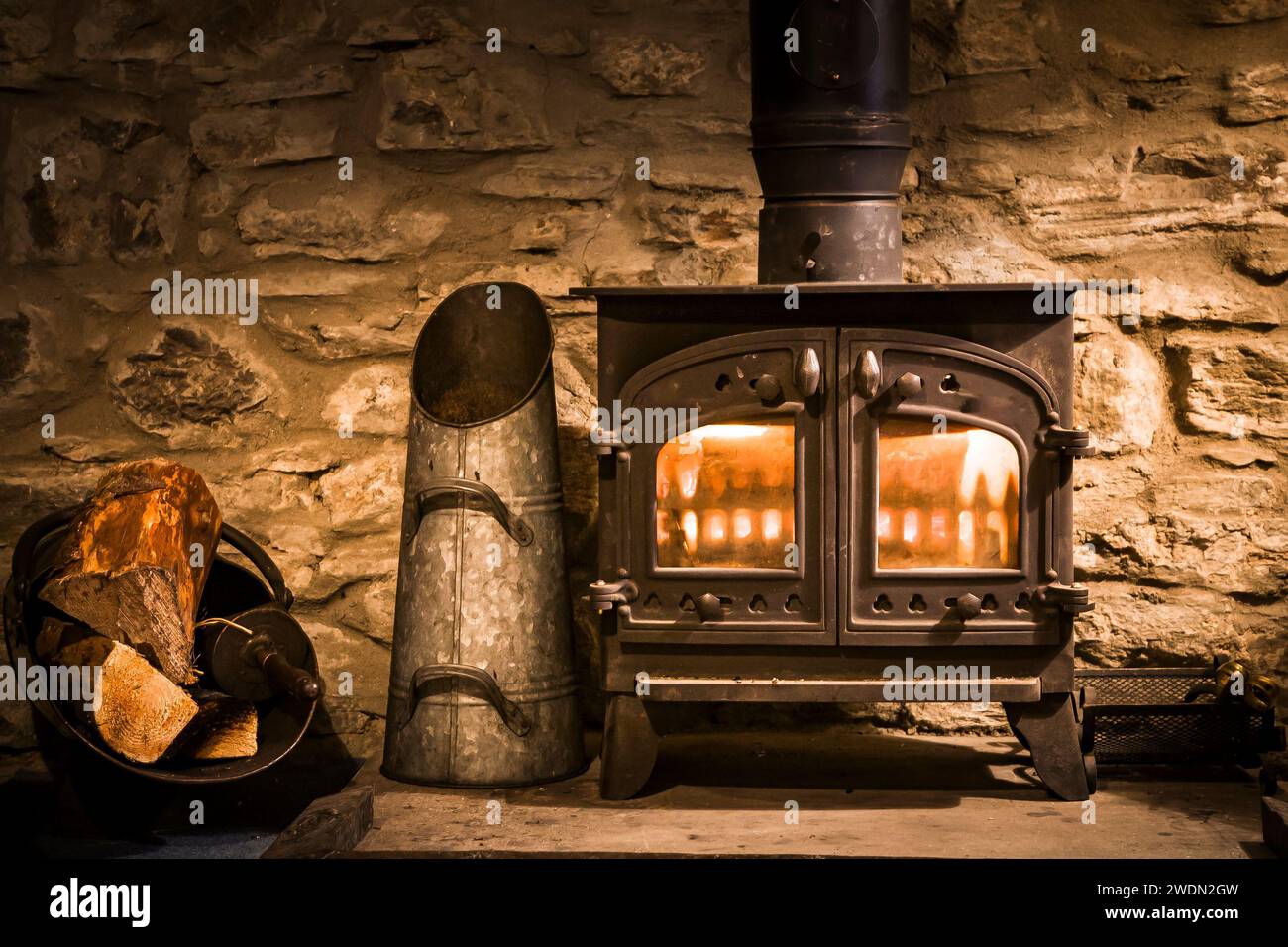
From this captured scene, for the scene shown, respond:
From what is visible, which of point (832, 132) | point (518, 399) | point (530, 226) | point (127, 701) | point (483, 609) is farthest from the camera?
point (530, 226)

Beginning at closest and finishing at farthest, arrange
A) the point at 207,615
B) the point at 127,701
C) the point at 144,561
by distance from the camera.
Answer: the point at 127,701
the point at 144,561
the point at 207,615

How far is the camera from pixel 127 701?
2.52 m

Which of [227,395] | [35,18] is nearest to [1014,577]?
[227,395]

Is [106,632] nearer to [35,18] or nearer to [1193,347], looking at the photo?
[35,18]

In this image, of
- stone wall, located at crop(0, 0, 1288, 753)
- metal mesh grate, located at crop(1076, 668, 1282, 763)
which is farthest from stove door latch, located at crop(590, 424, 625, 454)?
metal mesh grate, located at crop(1076, 668, 1282, 763)

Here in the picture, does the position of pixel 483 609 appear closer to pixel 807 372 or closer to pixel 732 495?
pixel 732 495

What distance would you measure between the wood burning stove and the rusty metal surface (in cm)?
24

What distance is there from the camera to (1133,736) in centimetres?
282

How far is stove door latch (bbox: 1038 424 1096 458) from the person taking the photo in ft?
8.48

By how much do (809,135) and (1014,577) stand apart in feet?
3.01

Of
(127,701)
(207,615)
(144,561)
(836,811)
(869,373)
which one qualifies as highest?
(869,373)

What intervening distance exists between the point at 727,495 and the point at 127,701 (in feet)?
3.71

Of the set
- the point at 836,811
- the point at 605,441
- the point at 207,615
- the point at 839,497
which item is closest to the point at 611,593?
the point at 605,441

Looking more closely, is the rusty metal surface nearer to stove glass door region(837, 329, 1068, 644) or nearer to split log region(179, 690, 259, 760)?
split log region(179, 690, 259, 760)
